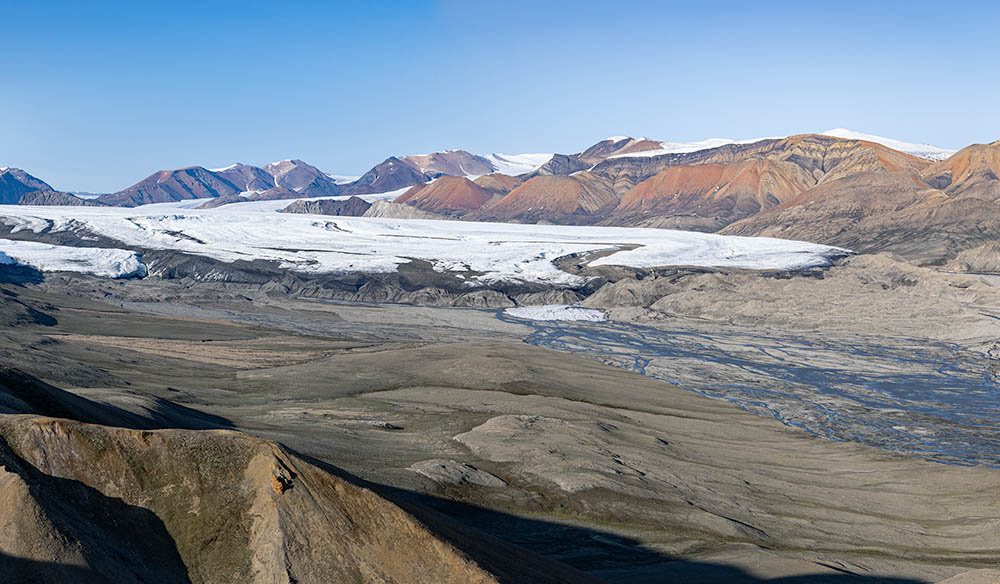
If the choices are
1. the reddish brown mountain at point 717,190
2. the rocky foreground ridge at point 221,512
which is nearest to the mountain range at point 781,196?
the reddish brown mountain at point 717,190

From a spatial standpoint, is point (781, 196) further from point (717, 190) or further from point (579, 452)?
point (579, 452)

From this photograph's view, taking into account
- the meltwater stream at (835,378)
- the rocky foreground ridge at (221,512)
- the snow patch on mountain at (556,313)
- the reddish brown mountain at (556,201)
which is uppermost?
the reddish brown mountain at (556,201)

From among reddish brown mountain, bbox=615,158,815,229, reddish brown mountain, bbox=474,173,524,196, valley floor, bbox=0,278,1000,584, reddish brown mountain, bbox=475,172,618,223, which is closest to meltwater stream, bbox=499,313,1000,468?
valley floor, bbox=0,278,1000,584

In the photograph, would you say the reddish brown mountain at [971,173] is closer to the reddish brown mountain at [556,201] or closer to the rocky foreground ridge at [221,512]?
the reddish brown mountain at [556,201]

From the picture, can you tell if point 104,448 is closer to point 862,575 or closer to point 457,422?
point 862,575

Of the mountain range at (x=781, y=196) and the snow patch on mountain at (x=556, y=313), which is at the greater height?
the mountain range at (x=781, y=196)

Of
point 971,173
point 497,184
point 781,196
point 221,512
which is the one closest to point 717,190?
point 781,196

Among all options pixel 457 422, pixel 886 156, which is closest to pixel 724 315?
pixel 457 422
